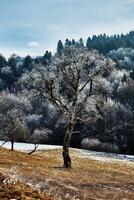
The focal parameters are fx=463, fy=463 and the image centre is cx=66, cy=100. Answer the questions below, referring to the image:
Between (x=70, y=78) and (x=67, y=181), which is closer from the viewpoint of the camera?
(x=67, y=181)

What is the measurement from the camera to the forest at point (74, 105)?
155ft

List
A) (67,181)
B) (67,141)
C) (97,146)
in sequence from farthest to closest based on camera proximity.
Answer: (97,146) < (67,141) < (67,181)

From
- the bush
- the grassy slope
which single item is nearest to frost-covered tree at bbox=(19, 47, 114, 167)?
the grassy slope

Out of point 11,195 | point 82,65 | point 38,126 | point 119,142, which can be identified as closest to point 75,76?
point 82,65

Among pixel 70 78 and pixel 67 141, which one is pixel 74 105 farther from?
pixel 67 141

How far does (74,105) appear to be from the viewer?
152 ft

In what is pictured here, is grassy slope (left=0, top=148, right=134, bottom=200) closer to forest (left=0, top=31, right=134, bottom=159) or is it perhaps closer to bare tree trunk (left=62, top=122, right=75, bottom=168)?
bare tree trunk (left=62, top=122, right=75, bottom=168)

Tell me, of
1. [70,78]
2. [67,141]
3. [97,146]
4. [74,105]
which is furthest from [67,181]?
[97,146]

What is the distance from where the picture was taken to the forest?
47219 mm

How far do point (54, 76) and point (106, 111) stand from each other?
3874 inches

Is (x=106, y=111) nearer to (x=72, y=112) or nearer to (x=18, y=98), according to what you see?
(x=18, y=98)

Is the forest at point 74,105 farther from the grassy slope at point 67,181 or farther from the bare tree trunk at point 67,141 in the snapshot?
the grassy slope at point 67,181

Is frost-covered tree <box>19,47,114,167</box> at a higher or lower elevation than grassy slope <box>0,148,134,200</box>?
higher

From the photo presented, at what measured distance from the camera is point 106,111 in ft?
472
